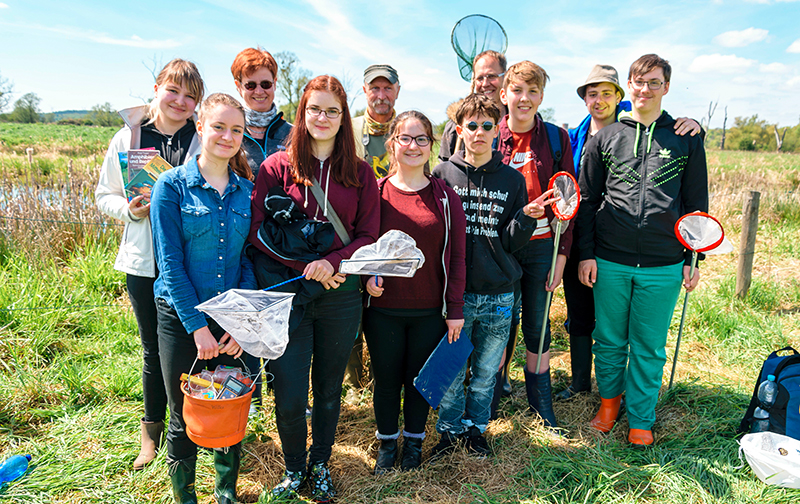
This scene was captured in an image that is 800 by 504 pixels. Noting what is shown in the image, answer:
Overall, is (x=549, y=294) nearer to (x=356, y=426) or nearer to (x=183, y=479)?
(x=356, y=426)

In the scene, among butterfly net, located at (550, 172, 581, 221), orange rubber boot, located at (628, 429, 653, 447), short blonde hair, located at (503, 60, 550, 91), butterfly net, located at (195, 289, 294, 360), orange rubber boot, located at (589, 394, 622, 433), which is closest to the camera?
butterfly net, located at (195, 289, 294, 360)

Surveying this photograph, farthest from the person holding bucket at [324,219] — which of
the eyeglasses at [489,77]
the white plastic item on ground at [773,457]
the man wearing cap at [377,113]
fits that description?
the white plastic item on ground at [773,457]

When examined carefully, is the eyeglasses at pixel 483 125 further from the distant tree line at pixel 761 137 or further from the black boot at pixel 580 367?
the distant tree line at pixel 761 137

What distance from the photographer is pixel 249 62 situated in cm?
297

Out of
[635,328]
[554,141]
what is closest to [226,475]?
[635,328]

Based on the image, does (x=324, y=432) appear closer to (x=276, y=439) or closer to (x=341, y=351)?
(x=341, y=351)

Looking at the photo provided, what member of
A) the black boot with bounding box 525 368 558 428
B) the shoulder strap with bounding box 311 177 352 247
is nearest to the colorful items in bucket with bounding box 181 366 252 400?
the shoulder strap with bounding box 311 177 352 247

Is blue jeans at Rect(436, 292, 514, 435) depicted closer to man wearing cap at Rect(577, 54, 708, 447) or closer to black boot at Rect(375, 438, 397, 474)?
black boot at Rect(375, 438, 397, 474)

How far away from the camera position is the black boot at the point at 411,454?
2785 mm

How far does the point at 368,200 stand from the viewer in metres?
2.40

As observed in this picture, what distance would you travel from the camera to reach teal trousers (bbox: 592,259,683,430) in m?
3.00

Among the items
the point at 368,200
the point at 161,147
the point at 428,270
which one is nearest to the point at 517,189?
the point at 428,270

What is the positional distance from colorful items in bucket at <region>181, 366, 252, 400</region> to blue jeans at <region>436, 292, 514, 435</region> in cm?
128

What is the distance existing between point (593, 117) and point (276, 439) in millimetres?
3457
